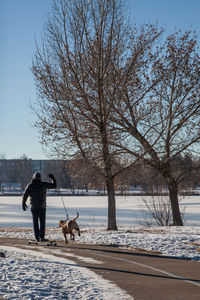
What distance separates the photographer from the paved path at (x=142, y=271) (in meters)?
6.69

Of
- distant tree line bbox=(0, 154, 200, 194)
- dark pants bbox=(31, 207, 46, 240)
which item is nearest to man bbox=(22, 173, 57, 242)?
dark pants bbox=(31, 207, 46, 240)

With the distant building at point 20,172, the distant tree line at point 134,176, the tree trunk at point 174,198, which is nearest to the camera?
the distant tree line at point 134,176

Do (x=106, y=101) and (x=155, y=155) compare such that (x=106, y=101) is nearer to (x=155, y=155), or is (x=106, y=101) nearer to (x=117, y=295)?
(x=155, y=155)

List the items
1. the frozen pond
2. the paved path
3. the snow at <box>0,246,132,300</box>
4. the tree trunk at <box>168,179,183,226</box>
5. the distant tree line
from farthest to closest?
the frozen pond, the tree trunk at <box>168,179,183,226</box>, the distant tree line, the paved path, the snow at <box>0,246,132,300</box>

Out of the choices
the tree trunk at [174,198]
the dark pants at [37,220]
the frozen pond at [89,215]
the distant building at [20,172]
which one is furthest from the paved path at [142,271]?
the distant building at [20,172]

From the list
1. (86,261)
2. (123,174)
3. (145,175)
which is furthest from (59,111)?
(86,261)

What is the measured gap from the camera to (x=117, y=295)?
6477mm

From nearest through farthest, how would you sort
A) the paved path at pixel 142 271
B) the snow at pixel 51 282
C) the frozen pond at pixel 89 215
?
the snow at pixel 51 282 → the paved path at pixel 142 271 → the frozen pond at pixel 89 215

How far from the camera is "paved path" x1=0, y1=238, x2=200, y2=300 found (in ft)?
22.0

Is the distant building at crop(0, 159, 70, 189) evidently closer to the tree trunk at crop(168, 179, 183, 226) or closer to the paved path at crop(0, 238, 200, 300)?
the tree trunk at crop(168, 179, 183, 226)

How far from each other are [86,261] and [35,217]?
13.3 ft

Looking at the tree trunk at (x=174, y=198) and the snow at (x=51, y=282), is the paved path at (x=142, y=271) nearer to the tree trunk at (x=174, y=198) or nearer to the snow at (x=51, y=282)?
the snow at (x=51, y=282)

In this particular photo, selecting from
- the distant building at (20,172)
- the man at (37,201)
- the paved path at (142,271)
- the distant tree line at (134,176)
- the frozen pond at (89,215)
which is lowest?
the paved path at (142,271)

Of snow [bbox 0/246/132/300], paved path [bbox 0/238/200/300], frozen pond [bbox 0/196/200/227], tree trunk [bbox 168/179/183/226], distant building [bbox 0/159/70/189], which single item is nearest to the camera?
snow [bbox 0/246/132/300]
